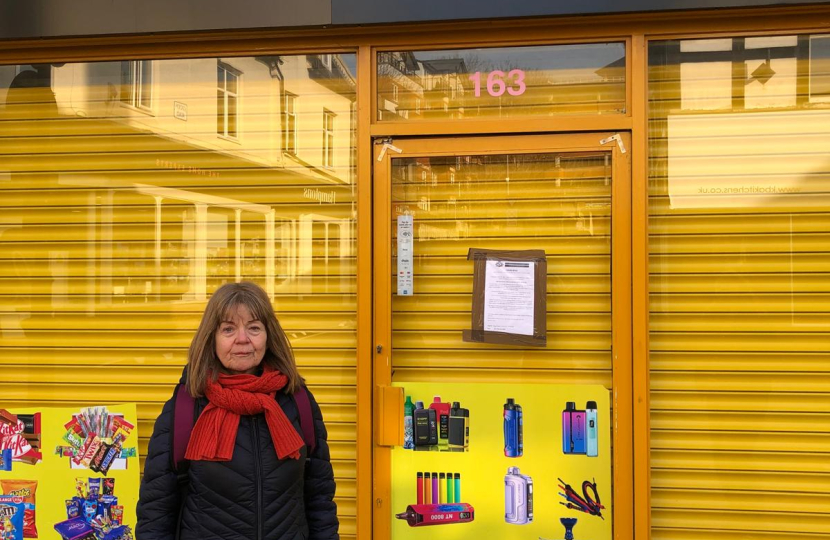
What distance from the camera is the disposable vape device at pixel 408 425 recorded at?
4344mm

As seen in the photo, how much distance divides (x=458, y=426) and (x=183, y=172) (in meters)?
2.26

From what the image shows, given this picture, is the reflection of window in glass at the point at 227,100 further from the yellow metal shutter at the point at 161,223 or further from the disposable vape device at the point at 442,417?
the disposable vape device at the point at 442,417

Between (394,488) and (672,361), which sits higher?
(672,361)

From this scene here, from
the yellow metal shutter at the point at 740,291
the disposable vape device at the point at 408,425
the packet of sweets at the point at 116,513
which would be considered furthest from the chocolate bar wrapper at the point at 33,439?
the yellow metal shutter at the point at 740,291

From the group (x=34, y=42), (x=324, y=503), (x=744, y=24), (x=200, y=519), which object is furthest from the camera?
(x=34, y=42)

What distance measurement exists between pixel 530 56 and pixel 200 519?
10.0ft

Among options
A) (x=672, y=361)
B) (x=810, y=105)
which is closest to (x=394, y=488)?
(x=672, y=361)

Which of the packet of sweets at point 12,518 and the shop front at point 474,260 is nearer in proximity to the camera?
the shop front at point 474,260

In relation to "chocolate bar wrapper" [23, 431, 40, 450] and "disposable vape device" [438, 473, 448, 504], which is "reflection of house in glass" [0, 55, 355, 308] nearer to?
"chocolate bar wrapper" [23, 431, 40, 450]

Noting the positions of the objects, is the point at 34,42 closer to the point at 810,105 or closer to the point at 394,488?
the point at 394,488

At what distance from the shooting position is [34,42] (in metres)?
4.61

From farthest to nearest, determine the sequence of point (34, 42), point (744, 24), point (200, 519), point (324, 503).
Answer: point (34, 42), point (744, 24), point (324, 503), point (200, 519)

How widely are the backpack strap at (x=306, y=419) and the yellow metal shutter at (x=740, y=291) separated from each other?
→ 2.16 meters

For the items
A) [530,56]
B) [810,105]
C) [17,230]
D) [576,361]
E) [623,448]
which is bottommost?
[623,448]
